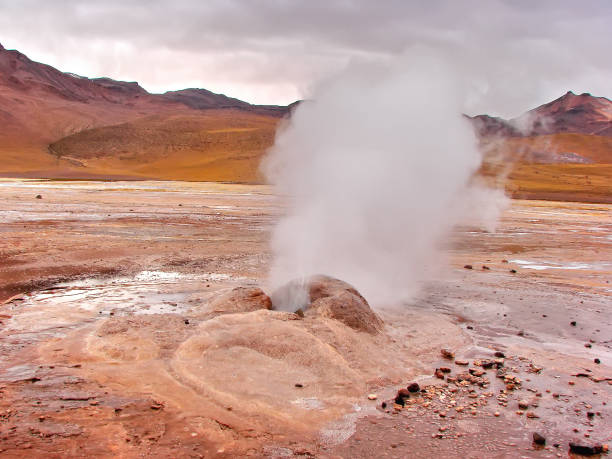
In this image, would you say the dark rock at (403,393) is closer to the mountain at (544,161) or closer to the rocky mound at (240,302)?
the rocky mound at (240,302)

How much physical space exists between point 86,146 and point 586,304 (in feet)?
407

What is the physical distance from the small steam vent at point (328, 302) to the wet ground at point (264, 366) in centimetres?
49

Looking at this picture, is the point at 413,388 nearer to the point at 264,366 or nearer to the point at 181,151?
the point at 264,366

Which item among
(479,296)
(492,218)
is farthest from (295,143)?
(492,218)

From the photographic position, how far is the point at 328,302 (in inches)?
368

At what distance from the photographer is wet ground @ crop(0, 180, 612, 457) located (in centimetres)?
542

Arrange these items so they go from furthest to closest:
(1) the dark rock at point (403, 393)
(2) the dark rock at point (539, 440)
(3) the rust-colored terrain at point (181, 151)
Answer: (3) the rust-colored terrain at point (181, 151) < (1) the dark rock at point (403, 393) < (2) the dark rock at point (539, 440)

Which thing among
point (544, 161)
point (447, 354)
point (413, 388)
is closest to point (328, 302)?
point (447, 354)

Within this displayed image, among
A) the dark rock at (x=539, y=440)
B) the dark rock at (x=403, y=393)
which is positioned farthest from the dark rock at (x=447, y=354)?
the dark rock at (x=539, y=440)

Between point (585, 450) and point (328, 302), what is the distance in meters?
4.63

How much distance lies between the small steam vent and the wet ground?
0.49m

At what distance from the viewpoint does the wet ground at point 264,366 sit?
5418mm

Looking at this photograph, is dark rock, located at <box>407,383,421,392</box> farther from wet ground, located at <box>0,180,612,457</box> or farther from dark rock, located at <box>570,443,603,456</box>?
dark rock, located at <box>570,443,603,456</box>

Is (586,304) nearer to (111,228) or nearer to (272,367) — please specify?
(272,367)
